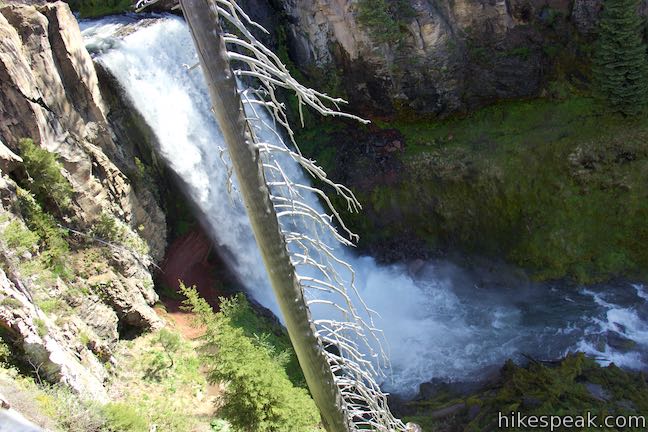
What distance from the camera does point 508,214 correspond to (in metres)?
16.8

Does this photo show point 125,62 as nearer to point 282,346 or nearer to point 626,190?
point 282,346

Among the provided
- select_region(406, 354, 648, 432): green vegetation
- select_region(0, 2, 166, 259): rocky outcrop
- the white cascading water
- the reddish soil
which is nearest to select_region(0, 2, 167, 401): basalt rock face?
select_region(0, 2, 166, 259): rocky outcrop

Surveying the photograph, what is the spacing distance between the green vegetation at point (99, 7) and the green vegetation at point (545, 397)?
1519cm

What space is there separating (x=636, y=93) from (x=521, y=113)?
11.0 ft

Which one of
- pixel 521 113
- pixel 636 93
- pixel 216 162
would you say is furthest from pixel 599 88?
pixel 216 162

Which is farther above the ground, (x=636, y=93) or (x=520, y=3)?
(x=520, y=3)

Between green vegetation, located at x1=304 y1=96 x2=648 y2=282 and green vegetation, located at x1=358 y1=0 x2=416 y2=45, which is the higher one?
green vegetation, located at x1=358 y1=0 x2=416 y2=45

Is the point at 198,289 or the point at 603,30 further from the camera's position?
the point at 603,30

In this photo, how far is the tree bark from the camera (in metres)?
3.15

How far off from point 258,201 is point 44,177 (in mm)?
8484

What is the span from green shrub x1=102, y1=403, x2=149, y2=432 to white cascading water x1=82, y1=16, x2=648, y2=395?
625cm

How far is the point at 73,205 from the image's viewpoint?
35.8 ft

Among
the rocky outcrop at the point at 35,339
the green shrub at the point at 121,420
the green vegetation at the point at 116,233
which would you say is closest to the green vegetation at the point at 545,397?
the green shrub at the point at 121,420

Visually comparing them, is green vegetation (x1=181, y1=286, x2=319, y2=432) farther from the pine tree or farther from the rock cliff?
the pine tree
